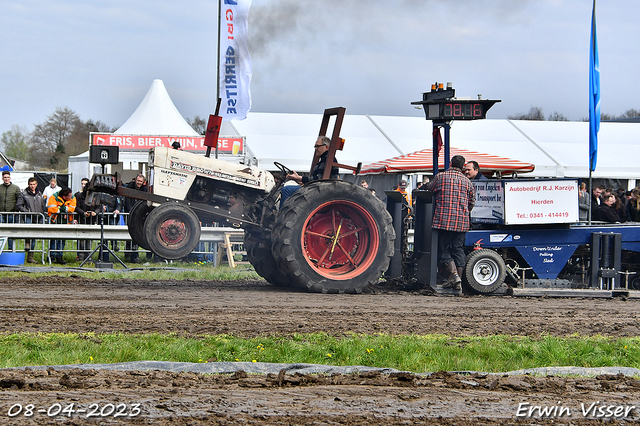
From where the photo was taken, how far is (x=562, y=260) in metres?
10.2

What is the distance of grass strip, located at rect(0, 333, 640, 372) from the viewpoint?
5.10m

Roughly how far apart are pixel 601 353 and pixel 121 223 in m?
11.1

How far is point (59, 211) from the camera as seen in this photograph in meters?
14.8

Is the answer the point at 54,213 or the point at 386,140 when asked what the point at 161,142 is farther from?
the point at 386,140

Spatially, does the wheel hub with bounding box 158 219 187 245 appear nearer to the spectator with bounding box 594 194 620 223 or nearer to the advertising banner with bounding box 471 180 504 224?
the advertising banner with bounding box 471 180 504 224

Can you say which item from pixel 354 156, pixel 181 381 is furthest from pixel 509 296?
pixel 354 156

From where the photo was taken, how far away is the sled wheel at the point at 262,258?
9.80 metres

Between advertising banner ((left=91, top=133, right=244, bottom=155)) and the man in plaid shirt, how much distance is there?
11186 mm

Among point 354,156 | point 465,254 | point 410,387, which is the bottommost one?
point 410,387

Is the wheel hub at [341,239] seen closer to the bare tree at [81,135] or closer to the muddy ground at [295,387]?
the muddy ground at [295,387]

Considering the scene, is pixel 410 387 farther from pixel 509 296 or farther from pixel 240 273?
pixel 240 273

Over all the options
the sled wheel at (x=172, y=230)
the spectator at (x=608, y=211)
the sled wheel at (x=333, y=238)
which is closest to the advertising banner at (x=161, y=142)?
the spectator at (x=608, y=211)

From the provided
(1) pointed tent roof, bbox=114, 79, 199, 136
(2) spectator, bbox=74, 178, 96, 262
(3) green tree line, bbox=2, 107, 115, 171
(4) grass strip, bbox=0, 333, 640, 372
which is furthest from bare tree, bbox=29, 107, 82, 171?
(4) grass strip, bbox=0, 333, 640, 372

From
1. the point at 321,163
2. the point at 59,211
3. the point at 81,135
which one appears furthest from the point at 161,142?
the point at 81,135
